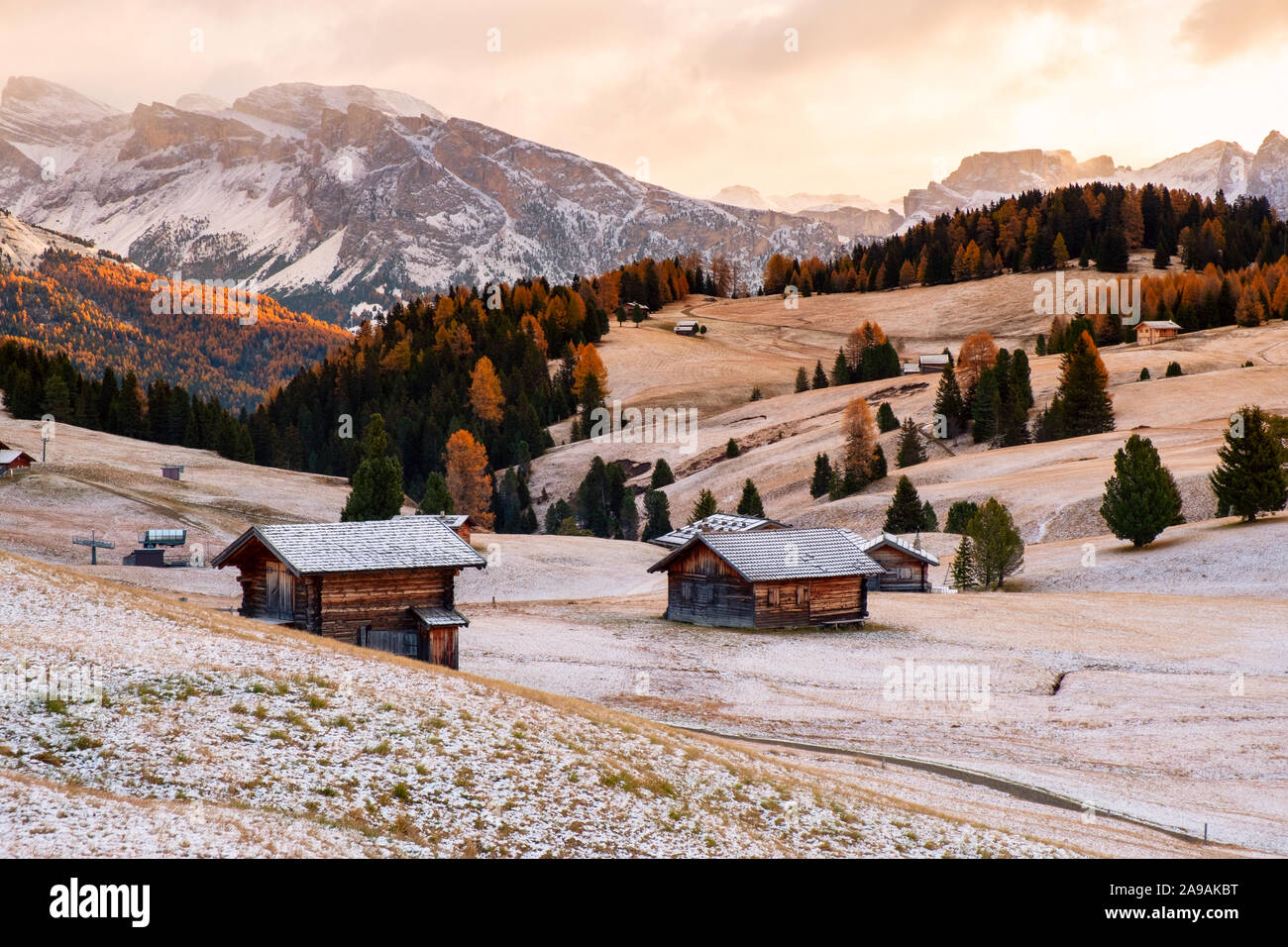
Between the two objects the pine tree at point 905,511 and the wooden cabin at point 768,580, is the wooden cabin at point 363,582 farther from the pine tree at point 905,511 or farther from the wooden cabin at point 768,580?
the pine tree at point 905,511

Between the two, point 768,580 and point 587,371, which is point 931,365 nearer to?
point 587,371

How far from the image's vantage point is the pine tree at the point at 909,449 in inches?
4353

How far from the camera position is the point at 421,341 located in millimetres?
184875

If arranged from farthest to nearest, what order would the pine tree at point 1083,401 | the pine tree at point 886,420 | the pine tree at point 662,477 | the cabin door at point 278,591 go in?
the pine tree at point 886,420
the pine tree at point 662,477
the pine tree at point 1083,401
the cabin door at point 278,591

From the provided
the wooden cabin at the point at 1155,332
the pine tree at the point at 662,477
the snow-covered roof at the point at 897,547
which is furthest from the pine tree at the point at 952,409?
the snow-covered roof at the point at 897,547

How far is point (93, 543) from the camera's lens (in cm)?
6300

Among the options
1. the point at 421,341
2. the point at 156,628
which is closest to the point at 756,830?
the point at 156,628

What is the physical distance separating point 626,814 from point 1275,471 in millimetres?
64560

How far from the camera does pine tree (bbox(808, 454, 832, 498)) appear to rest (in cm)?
10150

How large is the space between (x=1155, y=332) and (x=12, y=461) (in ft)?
472

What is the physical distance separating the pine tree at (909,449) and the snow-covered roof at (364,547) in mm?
76754

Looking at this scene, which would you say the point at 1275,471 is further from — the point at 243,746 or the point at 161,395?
the point at 161,395

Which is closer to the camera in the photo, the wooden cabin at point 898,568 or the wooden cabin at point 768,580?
the wooden cabin at point 768,580

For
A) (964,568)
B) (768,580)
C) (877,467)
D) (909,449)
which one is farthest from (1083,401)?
(768,580)
